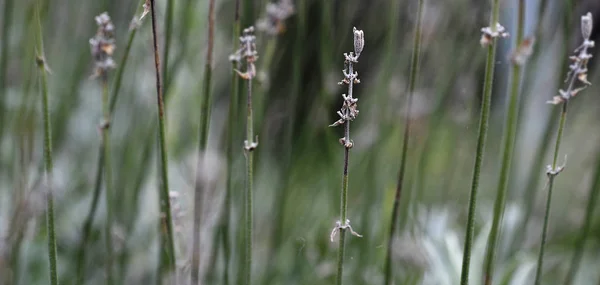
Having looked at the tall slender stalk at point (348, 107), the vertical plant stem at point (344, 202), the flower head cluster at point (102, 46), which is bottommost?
the vertical plant stem at point (344, 202)

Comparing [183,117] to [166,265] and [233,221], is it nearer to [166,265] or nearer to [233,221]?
[233,221]

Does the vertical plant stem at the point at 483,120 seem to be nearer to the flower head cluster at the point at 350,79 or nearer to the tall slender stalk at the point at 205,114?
the flower head cluster at the point at 350,79

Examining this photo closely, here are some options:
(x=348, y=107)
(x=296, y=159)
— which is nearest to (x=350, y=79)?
(x=348, y=107)

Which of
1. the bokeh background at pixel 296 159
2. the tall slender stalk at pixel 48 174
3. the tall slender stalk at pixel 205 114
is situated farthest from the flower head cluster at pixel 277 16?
the tall slender stalk at pixel 48 174

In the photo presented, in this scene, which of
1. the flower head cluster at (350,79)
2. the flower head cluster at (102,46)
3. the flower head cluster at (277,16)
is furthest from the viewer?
the flower head cluster at (277,16)

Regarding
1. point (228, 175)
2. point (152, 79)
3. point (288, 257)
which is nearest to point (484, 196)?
point (288, 257)

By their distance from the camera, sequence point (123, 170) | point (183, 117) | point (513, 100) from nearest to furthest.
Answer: point (513, 100) → point (123, 170) → point (183, 117)

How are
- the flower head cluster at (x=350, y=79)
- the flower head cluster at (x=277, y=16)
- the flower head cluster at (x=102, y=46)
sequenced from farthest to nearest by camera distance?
the flower head cluster at (x=277, y=16)
the flower head cluster at (x=102, y=46)
the flower head cluster at (x=350, y=79)

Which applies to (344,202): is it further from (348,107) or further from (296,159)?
(296,159)

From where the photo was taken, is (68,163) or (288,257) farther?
(68,163)
